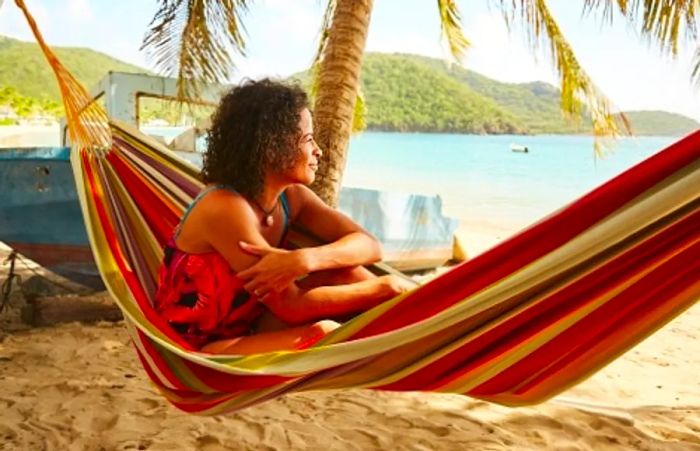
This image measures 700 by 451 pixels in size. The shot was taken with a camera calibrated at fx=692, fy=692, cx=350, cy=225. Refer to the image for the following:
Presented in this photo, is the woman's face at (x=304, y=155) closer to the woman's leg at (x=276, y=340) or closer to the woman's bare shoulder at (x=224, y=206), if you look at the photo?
the woman's bare shoulder at (x=224, y=206)

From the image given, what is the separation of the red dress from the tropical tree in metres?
1.80

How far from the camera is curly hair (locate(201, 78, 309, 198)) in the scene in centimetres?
137

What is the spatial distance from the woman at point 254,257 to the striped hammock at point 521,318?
9cm

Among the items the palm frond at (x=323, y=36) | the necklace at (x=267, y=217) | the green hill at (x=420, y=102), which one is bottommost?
the necklace at (x=267, y=217)

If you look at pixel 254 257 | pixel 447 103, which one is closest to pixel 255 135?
pixel 254 257

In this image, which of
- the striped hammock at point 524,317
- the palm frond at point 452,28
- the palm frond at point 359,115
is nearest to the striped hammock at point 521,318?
the striped hammock at point 524,317

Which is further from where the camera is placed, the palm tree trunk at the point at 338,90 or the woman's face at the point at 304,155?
the palm tree trunk at the point at 338,90

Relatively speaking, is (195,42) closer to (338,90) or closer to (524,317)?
(338,90)

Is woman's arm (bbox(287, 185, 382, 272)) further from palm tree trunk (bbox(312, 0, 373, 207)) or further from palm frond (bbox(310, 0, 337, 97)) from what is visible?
palm frond (bbox(310, 0, 337, 97))

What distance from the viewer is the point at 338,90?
10.9ft

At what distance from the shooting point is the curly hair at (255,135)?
1366mm

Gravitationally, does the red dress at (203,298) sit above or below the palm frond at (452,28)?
below

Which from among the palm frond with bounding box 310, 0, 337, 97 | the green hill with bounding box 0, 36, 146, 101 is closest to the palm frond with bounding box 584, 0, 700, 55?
the palm frond with bounding box 310, 0, 337, 97

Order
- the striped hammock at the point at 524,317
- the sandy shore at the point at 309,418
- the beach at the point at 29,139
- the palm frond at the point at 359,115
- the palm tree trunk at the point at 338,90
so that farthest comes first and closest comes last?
the beach at the point at 29,139 < the palm frond at the point at 359,115 < the palm tree trunk at the point at 338,90 < the sandy shore at the point at 309,418 < the striped hammock at the point at 524,317
